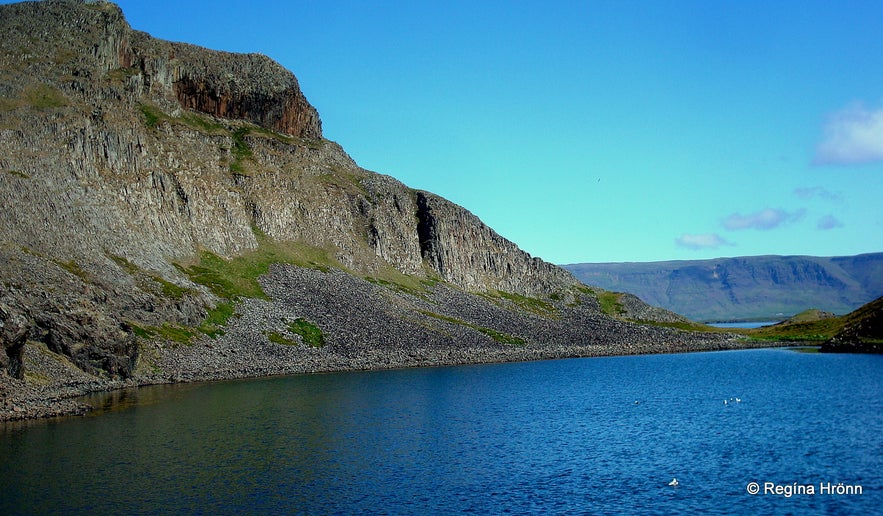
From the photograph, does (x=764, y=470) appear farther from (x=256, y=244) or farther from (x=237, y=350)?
(x=256, y=244)

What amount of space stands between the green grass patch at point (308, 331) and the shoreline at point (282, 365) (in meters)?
3.28

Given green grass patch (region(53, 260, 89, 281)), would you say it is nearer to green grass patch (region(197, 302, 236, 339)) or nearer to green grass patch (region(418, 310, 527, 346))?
green grass patch (region(197, 302, 236, 339))

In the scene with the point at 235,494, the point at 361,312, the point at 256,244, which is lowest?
the point at 235,494

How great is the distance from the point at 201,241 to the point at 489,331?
58.9 meters

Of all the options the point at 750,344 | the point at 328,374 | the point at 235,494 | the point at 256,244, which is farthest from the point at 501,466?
the point at 750,344

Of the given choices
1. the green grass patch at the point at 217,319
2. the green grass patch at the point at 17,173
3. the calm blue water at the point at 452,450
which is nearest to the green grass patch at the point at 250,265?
the green grass patch at the point at 217,319

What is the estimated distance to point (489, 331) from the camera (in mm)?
150250

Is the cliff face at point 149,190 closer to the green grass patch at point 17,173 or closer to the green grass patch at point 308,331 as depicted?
the green grass patch at point 17,173

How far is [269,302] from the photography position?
12950 cm

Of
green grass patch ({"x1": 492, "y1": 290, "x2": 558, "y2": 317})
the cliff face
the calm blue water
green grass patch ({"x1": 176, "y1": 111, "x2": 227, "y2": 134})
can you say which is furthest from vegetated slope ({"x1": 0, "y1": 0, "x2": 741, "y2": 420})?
the calm blue water

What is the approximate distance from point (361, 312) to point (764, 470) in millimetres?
97545

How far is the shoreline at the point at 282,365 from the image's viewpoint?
67125mm

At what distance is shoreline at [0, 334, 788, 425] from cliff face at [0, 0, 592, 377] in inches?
147

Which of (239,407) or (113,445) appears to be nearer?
(113,445)
